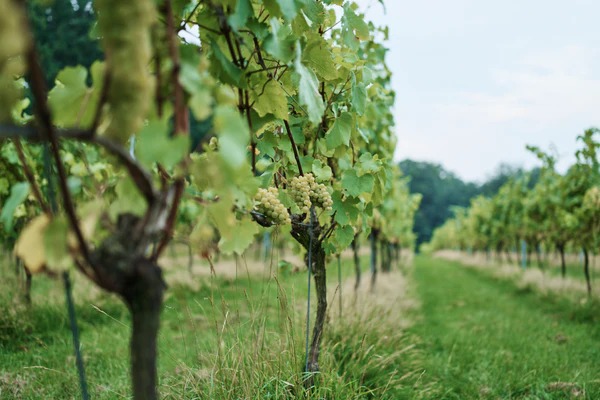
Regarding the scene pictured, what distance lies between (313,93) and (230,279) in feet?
28.3

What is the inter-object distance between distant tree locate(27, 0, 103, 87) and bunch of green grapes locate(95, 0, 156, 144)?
2205cm

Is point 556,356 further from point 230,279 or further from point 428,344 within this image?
point 230,279

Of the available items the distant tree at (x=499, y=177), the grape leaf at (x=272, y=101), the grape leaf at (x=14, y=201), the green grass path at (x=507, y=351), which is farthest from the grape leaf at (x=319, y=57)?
the distant tree at (x=499, y=177)

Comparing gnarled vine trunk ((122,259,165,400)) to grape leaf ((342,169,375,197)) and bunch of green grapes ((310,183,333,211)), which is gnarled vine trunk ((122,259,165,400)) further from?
grape leaf ((342,169,375,197))

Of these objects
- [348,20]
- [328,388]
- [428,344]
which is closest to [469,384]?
[428,344]

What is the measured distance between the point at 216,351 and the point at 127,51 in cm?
216

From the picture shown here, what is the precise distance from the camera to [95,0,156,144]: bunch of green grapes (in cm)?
98

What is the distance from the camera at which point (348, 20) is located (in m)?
2.20

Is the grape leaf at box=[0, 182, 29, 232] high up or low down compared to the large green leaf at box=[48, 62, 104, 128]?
down

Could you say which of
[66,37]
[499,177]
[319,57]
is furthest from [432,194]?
[319,57]

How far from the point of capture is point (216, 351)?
2768mm

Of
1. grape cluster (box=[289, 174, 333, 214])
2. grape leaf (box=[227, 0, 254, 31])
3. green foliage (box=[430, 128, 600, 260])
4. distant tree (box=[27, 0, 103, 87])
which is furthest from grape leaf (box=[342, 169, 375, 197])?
distant tree (box=[27, 0, 103, 87])

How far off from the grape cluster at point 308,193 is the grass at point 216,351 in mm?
515

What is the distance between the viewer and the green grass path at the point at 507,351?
3668 mm
